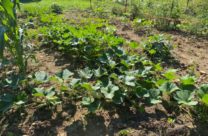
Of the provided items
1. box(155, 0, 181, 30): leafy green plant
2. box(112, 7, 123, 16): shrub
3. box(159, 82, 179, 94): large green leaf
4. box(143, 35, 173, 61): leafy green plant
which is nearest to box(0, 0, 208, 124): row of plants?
box(159, 82, 179, 94): large green leaf

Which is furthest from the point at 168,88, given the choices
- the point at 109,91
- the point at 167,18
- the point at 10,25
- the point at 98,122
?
the point at 167,18

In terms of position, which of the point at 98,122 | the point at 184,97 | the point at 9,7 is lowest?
the point at 98,122

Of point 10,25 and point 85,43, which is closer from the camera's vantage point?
point 10,25

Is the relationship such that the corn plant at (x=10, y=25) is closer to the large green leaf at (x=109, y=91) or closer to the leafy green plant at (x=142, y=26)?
the large green leaf at (x=109, y=91)

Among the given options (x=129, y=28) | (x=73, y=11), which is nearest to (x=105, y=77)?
(x=129, y=28)

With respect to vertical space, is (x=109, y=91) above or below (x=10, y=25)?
below

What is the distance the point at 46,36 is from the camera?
5898mm

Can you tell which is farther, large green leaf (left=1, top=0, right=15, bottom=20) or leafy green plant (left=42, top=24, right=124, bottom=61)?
leafy green plant (left=42, top=24, right=124, bottom=61)

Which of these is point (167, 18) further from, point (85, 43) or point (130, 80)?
point (130, 80)

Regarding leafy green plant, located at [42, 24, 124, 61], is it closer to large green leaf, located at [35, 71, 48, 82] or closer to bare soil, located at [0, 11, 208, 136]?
large green leaf, located at [35, 71, 48, 82]

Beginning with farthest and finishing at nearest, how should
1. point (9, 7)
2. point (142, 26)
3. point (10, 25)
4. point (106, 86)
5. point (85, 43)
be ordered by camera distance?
1. point (142, 26)
2. point (85, 43)
3. point (10, 25)
4. point (9, 7)
5. point (106, 86)

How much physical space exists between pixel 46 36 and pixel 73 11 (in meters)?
3.78

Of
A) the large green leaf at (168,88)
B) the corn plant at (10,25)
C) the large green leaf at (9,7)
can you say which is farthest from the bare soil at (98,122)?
the large green leaf at (9,7)

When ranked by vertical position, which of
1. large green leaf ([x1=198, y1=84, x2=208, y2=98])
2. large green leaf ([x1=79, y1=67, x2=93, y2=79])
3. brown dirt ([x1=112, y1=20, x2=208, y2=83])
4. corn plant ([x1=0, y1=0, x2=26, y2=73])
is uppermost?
corn plant ([x1=0, y1=0, x2=26, y2=73])
